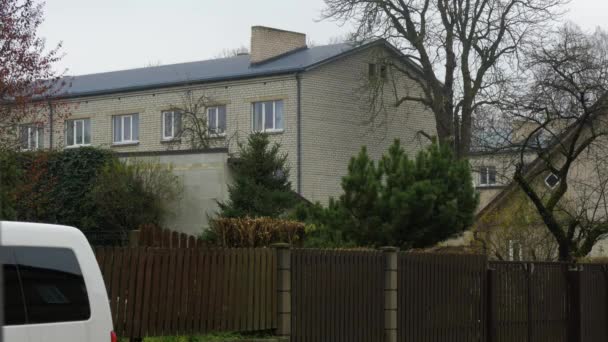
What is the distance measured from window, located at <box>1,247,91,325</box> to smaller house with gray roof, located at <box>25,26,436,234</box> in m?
32.8

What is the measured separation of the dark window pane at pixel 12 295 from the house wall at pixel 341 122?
35.2 meters

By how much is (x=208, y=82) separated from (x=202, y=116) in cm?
147

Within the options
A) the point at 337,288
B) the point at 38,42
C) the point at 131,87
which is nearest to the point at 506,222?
the point at 38,42

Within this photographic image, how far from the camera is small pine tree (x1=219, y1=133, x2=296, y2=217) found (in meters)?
32.0

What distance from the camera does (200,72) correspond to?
49594 mm

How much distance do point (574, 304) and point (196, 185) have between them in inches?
704

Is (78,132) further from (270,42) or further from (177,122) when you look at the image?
(270,42)

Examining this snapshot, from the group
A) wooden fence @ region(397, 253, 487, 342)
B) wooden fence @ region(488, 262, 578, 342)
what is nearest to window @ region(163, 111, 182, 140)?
wooden fence @ region(488, 262, 578, 342)

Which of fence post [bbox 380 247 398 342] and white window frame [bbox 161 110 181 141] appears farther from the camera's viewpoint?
white window frame [bbox 161 110 181 141]

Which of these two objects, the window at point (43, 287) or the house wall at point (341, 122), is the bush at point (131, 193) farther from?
the window at point (43, 287)

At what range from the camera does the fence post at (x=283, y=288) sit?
1543 centimetres

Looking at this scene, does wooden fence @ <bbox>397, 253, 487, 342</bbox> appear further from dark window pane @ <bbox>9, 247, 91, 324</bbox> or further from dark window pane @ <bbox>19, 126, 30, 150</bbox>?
dark window pane @ <bbox>19, 126, 30, 150</bbox>

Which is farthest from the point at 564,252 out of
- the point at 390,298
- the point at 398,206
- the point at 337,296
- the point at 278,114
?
the point at 278,114

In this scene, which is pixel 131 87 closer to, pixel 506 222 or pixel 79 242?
pixel 506 222
